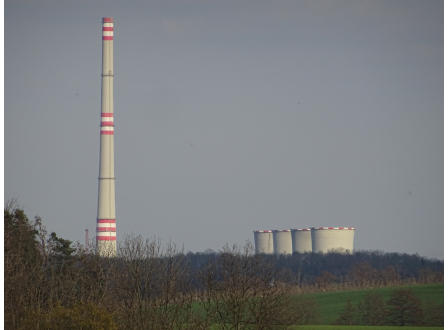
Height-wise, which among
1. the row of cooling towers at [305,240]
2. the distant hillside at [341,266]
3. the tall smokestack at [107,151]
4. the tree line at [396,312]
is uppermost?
the tall smokestack at [107,151]

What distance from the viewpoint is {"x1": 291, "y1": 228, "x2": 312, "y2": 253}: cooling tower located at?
41.3 metres

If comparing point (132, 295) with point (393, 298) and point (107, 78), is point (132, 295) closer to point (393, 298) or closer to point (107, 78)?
point (393, 298)

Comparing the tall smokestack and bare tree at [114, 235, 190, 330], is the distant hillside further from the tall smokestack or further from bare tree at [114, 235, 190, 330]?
bare tree at [114, 235, 190, 330]

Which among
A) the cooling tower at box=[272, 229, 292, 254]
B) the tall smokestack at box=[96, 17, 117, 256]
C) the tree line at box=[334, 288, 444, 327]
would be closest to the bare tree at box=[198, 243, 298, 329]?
the tree line at box=[334, 288, 444, 327]

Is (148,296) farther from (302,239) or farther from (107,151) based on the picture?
(302,239)

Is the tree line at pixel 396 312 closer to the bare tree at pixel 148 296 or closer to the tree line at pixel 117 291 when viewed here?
the tree line at pixel 117 291

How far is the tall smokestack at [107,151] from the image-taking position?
35.1 meters

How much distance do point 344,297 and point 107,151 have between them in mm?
13492

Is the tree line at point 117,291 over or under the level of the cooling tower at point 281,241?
under

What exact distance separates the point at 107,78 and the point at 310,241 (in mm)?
15014

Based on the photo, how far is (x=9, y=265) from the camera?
44.8ft

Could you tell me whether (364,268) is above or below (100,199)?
below

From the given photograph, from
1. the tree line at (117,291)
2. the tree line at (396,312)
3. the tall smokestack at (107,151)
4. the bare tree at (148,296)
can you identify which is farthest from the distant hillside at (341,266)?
the bare tree at (148,296)

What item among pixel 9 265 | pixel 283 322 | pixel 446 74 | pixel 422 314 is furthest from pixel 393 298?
pixel 446 74
